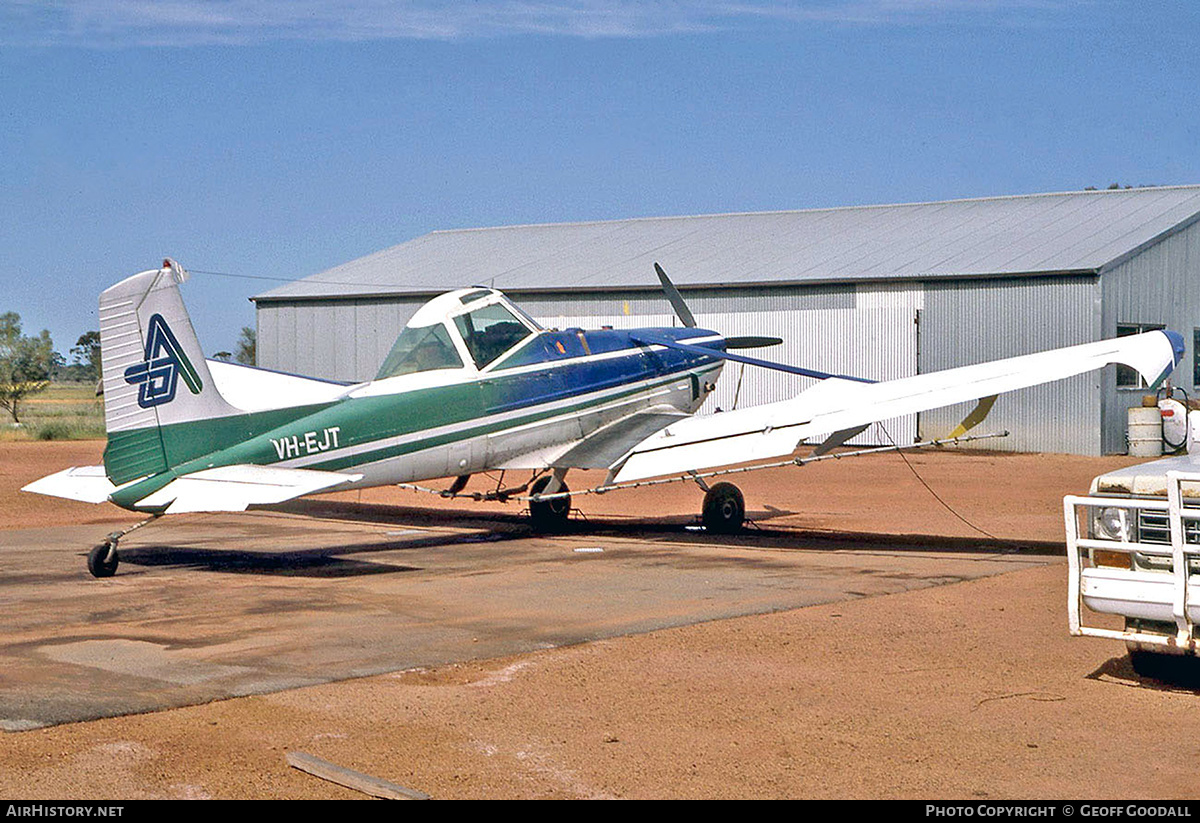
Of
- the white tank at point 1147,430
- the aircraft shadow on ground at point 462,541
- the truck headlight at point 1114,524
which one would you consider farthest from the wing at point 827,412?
the white tank at point 1147,430

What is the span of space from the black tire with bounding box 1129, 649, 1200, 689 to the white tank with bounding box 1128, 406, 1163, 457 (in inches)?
961

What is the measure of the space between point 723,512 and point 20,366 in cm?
4362

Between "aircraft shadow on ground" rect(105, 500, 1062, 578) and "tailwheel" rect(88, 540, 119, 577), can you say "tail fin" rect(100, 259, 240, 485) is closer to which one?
"tailwheel" rect(88, 540, 119, 577)

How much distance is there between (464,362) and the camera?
52.3 ft

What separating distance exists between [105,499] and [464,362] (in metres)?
4.32

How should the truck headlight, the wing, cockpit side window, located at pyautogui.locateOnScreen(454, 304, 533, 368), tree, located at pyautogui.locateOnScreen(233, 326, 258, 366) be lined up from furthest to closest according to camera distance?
tree, located at pyautogui.locateOnScreen(233, 326, 258, 366), cockpit side window, located at pyautogui.locateOnScreen(454, 304, 533, 368), the wing, the truck headlight

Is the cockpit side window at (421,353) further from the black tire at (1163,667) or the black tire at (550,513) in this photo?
the black tire at (1163,667)

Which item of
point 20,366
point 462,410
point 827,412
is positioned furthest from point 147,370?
point 20,366

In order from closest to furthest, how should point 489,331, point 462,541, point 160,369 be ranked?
point 160,369, point 489,331, point 462,541

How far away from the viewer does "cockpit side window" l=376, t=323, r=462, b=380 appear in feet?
51.1

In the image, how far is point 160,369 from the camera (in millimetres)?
13258

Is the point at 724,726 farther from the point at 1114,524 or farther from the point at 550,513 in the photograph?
the point at 550,513

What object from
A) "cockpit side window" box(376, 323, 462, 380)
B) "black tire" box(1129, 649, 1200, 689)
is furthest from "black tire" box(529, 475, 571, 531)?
"black tire" box(1129, 649, 1200, 689)

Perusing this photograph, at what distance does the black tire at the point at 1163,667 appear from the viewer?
27.4ft
